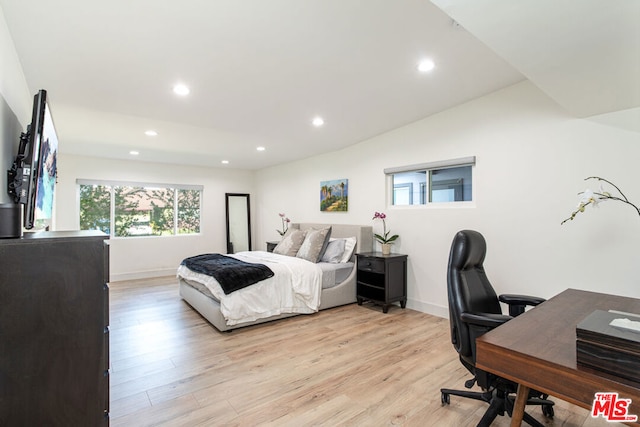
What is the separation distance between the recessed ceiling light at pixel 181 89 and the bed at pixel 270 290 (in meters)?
1.98

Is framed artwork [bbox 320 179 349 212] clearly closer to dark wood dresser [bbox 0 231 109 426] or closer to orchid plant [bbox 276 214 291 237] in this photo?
orchid plant [bbox 276 214 291 237]

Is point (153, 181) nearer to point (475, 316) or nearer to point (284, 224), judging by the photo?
point (284, 224)

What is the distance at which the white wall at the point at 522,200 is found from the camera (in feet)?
8.39

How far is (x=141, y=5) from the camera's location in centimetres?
184

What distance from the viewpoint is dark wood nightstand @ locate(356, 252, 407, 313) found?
392cm

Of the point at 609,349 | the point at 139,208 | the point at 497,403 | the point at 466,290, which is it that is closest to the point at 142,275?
the point at 139,208

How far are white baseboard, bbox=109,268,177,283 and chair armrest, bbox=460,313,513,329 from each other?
5.97 meters

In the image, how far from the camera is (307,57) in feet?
8.15

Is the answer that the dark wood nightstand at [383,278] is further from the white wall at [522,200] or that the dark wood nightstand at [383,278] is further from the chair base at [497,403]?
the chair base at [497,403]

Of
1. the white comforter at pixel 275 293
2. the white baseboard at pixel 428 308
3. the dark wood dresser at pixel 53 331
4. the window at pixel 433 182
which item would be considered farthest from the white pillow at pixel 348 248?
the dark wood dresser at pixel 53 331

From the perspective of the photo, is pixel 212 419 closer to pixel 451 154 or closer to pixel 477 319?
pixel 477 319

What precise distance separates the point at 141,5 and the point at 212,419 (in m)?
2.57

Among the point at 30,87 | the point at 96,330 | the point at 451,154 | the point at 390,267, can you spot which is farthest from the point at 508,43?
the point at 30,87

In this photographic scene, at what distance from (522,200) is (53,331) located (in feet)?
12.0
